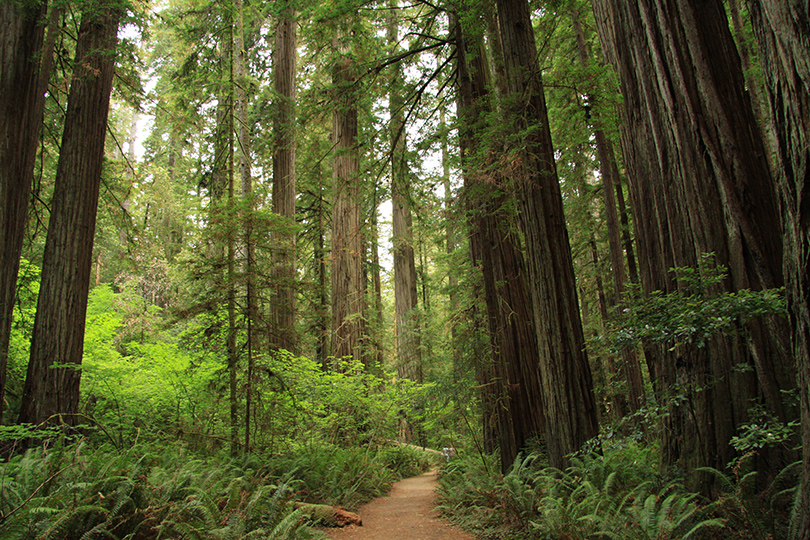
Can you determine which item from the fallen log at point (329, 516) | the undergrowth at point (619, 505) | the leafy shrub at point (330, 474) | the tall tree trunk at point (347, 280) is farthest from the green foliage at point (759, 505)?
the tall tree trunk at point (347, 280)

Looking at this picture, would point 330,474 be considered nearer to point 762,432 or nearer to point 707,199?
point 762,432

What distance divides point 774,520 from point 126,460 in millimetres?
5243

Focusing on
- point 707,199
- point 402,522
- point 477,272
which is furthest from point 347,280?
point 707,199

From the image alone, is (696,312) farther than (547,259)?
No

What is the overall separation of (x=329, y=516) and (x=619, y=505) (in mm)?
3456

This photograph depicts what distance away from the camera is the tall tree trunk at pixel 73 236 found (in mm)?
6176

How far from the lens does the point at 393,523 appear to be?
19.3 ft

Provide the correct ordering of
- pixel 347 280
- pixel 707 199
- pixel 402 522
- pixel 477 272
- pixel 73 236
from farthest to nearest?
pixel 347 280, pixel 477 272, pixel 73 236, pixel 402 522, pixel 707 199

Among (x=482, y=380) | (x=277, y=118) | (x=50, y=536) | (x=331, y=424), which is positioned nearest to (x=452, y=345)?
(x=482, y=380)

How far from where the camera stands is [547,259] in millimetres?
5602

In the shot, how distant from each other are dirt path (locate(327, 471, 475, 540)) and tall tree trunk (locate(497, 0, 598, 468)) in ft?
5.32

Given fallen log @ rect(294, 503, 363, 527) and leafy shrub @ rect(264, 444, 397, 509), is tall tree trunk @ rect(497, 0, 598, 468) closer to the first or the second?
fallen log @ rect(294, 503, 363, 527)

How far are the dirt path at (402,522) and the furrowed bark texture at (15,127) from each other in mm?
4986

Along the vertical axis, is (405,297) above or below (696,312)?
above
